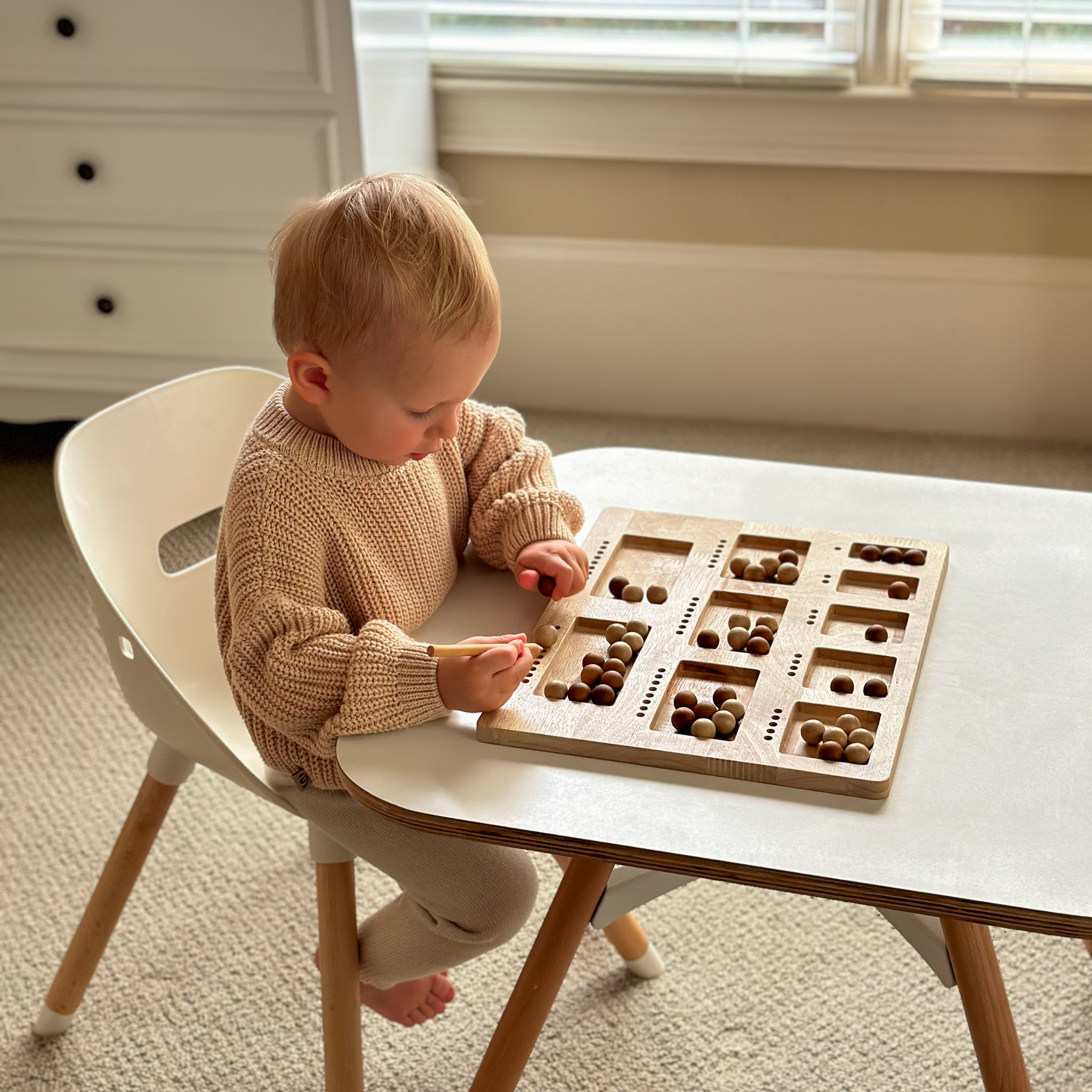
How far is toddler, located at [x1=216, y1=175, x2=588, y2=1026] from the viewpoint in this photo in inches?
34.0

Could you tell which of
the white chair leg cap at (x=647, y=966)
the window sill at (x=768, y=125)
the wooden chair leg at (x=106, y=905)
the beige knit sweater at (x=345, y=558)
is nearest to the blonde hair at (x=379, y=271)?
the beige knit sweater at (x=345, y=558)

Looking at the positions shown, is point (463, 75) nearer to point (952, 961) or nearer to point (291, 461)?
point (291, 461)

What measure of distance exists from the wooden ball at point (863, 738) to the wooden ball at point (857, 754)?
0.01 meters

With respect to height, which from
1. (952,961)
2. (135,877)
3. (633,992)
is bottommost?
(633,992)

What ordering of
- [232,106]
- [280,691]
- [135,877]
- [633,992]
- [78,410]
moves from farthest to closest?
[78,410]
[232,106]
[633,992]
[135,877]
[280,691]

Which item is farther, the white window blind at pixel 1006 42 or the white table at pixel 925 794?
the white window blind at pixel 1006 42

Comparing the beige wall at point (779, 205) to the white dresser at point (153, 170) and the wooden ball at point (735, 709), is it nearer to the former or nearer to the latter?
the white dresser at point (153, 170)

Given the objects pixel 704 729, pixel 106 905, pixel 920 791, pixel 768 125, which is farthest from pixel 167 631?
pixel 768 125

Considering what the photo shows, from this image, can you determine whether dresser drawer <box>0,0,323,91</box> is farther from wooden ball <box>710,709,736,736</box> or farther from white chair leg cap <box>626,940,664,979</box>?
wooden ball <box>710,709,736,736</box>

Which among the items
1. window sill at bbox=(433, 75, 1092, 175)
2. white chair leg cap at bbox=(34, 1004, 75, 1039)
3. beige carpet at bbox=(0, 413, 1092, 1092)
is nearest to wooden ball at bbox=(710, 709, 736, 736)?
beige carpet at bbox=(0, 413, 1092, 1092)

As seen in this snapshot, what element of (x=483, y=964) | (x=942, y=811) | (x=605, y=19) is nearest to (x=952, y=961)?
(x=942, y=811)

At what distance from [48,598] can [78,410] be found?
0.42 m

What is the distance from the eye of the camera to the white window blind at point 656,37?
7.85 ft

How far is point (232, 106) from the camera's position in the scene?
6.81ft
